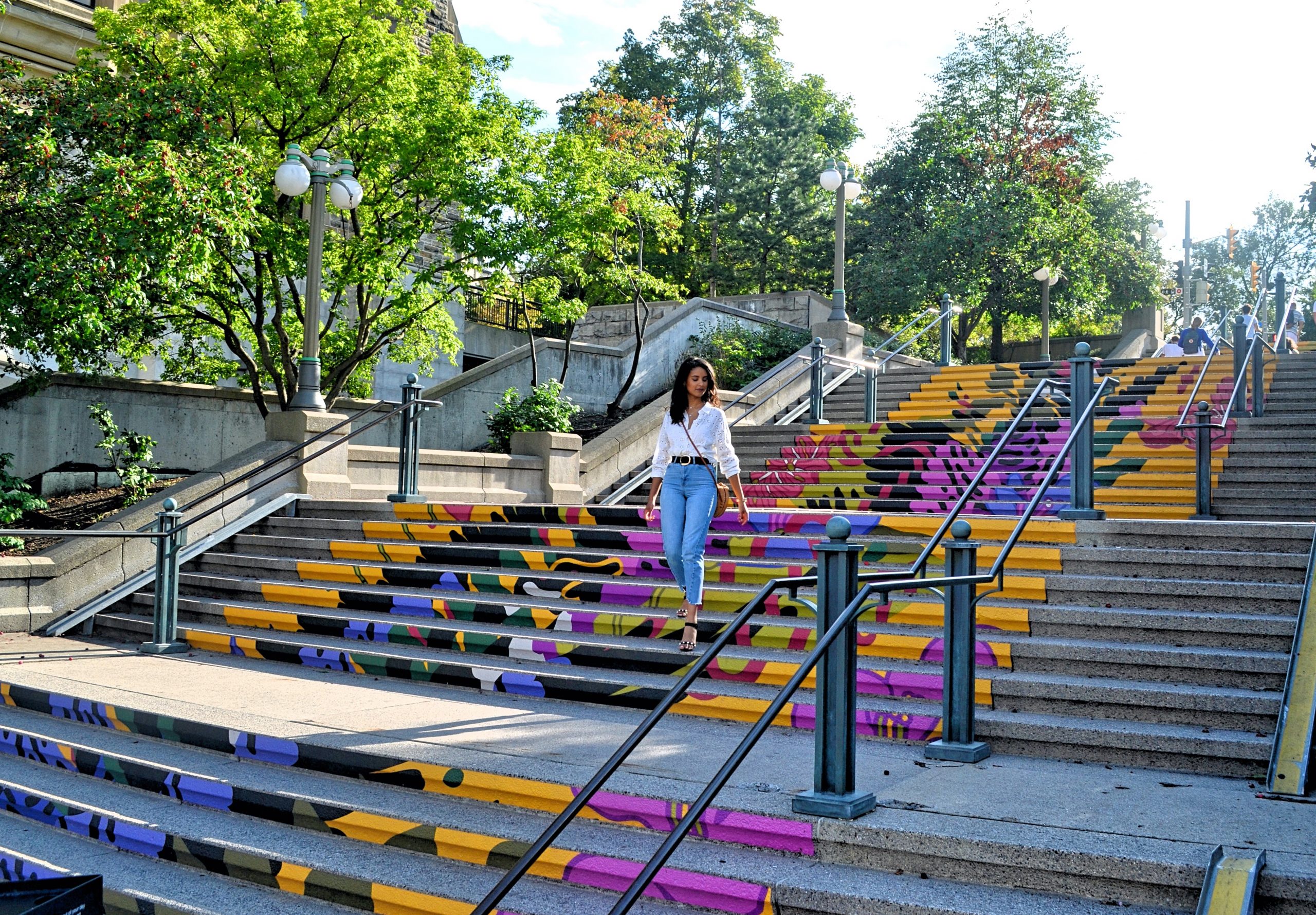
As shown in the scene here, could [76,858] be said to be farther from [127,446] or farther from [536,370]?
[536,370]

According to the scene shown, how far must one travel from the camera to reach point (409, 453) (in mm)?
11414

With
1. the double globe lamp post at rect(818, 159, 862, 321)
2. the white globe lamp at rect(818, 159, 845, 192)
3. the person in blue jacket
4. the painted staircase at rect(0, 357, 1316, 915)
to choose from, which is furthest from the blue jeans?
the person in blue jacket

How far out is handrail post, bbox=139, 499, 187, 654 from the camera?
879 centimetres

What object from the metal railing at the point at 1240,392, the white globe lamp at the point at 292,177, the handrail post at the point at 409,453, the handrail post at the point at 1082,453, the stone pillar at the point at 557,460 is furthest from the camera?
the stone pillar at the point at 557,460

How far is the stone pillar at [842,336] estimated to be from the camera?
56.7ft

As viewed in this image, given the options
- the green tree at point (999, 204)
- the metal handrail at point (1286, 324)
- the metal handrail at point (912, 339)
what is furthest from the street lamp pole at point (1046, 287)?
the metal handrail at point (912, 339)

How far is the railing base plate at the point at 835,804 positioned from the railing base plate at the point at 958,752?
102 cm

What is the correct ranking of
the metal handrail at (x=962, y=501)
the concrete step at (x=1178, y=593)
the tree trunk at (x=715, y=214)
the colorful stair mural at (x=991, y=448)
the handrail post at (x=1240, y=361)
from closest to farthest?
the metal handrail at (x=962, y=501)
the concrete step at (x=1178, y=593)
the colorful stair mural at (x=991, y=448)
the handrail post at (x=1240, y=361)
the tree trunk at (x=715, y=214)

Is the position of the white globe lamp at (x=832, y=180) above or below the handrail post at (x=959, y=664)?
above

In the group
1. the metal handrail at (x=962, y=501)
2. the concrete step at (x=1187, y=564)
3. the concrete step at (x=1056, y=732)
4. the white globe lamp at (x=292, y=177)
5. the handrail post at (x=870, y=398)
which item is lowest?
the concrete step at (x=1056, y=732)

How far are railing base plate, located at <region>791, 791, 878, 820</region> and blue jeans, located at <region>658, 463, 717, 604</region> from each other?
8.40 feet

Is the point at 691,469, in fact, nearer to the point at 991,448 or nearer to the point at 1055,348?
the point at 991,448

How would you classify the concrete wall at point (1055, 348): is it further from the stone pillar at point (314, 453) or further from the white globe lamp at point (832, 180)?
the stone pillar at point (314, 453)

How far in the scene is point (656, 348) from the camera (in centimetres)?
2089
